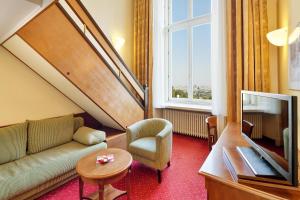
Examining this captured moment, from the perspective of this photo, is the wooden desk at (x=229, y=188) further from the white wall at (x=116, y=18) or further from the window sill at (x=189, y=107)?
the white wall at (x=116, y=18)

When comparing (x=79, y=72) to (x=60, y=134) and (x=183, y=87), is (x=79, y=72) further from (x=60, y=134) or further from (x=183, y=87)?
(x=183, y=87)

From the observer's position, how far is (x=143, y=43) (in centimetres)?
404

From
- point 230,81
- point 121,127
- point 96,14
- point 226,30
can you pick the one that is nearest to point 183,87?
point 230,81

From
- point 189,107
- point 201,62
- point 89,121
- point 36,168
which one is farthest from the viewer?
point 201,62

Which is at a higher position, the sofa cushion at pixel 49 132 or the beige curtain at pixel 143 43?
the beige curtain at pixel 143 43

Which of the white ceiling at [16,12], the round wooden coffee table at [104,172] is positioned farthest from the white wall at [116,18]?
the round wooden coffee table at [104,172]

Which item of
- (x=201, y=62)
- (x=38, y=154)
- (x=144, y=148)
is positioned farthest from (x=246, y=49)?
(x=38, y=154)

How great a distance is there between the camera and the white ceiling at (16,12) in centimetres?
135

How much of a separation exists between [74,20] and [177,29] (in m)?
2.79

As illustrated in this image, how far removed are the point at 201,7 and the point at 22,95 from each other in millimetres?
3816

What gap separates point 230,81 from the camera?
2912 millimetres

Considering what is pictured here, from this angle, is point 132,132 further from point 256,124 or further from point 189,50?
point 189,50

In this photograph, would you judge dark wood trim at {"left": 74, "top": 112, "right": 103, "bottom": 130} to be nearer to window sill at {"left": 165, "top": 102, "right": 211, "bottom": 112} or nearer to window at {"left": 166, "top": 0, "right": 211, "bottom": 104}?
window sill at {"left": 165, "top": 102, "right": 211, "bottom": 112}

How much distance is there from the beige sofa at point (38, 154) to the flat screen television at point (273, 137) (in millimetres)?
1988
